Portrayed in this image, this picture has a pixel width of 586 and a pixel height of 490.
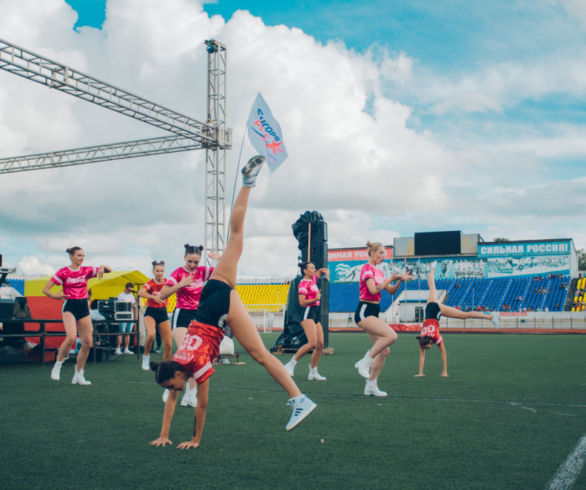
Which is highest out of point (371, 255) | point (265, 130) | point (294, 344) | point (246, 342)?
point (265, 130)

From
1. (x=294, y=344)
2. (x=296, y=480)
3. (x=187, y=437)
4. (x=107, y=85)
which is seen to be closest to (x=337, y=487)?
(x=296, y=480)

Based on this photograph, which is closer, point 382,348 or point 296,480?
point 296,480

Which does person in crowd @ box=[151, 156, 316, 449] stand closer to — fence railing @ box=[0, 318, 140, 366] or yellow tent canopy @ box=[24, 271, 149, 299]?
fence railing @ box=[0, 318, 140, 366]

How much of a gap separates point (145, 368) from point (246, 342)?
6.98 meters

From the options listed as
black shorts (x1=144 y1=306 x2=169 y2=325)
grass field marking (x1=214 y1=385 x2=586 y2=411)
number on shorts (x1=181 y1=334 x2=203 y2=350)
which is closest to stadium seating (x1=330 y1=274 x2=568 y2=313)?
black shorts (x1=144 y1=306 x2=169 y2=325)

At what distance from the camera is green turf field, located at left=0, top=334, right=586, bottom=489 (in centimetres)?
362

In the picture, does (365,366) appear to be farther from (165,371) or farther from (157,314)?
(165,371)

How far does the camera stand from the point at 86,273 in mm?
8562

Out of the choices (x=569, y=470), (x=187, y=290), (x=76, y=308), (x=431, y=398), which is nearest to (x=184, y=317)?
(x=187, y=290)

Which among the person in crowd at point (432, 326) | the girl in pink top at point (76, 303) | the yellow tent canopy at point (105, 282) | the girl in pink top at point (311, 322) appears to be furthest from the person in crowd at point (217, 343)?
the yellow tent canopy at point (105, 282)

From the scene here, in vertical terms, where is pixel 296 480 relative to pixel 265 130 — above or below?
below

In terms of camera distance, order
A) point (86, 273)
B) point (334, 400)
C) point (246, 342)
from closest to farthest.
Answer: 1. point (246, 342)
2. point (334, 400)
3. point (86, 273)

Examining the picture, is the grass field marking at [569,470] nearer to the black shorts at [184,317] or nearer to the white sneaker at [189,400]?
the white sneaker at [189,400]

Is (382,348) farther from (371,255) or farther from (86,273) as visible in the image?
(86,273)
